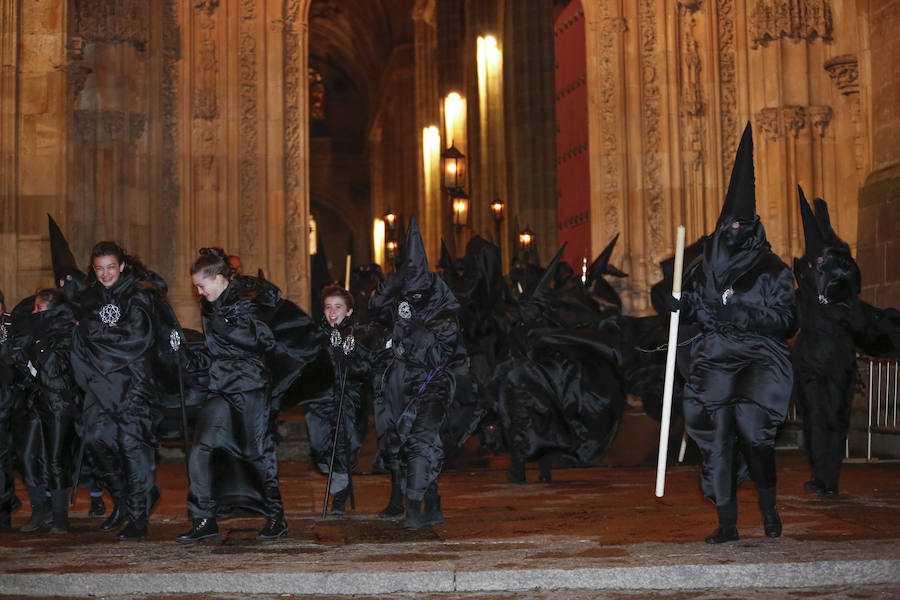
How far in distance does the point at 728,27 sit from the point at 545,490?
10.0 meters

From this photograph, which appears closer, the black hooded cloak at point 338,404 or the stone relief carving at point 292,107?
the black hooded cloak at point 338,404

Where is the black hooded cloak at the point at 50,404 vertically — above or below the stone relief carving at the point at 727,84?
below

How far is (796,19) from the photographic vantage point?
17.8 metres

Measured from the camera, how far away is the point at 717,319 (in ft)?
24.3

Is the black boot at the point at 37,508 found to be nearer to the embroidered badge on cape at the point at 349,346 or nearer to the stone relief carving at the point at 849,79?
the embroidered badge on cape at the point at 349,346

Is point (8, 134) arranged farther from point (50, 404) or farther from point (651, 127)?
point (651, 127)

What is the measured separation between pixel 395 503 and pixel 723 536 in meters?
2.84

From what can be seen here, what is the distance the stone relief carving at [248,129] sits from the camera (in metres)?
17.9

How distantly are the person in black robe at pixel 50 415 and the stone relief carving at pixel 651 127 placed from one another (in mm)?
11269

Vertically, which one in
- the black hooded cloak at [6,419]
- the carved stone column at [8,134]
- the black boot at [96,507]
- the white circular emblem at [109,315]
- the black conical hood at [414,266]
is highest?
the carved stone column at [8,134]

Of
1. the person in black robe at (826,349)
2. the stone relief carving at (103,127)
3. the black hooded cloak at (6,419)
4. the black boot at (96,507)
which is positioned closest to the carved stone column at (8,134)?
the stone relief carving at (103,127)

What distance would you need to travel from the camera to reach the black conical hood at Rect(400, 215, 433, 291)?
28.4 feet

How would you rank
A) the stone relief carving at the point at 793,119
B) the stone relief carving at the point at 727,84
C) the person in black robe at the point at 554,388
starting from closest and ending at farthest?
the person in black robe at the point at 554,388 < the stone relief carving at the point at 793,119 < the stone relief carving at the point at 727,84

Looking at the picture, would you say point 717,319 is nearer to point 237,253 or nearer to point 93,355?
point 93,355
